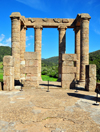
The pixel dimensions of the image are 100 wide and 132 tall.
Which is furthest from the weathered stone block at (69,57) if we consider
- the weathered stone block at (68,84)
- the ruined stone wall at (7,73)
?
the ruined stone wall at (7,73)

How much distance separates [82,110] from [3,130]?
3.44 m

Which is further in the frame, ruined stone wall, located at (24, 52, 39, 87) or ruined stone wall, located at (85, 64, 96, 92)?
ruined stone wall, located at (24, 52, 39, 87)

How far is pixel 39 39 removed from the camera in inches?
805

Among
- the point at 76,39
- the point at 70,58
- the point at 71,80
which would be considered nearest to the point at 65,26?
the point at 76,39

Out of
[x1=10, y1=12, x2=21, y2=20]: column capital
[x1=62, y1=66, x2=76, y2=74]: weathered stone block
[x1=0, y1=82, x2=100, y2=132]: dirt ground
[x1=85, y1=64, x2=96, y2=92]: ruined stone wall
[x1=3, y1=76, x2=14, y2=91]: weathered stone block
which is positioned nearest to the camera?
[x1=0, y1=82, x2=100, y2=132]: dirt ground

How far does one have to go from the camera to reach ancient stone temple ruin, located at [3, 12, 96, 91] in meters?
11.0

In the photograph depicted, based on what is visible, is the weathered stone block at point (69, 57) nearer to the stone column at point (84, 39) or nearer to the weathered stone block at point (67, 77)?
the weathered stone block at point (67, 77)

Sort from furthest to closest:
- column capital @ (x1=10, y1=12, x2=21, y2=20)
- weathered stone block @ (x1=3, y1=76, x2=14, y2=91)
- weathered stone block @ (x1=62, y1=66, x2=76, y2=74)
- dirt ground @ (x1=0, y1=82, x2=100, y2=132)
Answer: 1. column capital @ (x1=10, y1=12, x2=21, y2=20)
2. weathered stone block @ (x1=62, y1=66, x2=76, y2=74)
3. weathered stone block @ (x1=3, y1=76, x2=14, y2=91)
4. dirt ground @ (x1=0, y1=82, x2=100, y2=132)

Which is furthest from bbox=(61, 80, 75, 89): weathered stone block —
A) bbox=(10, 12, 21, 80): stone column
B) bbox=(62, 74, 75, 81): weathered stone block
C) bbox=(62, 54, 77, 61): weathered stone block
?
bbox=(10, 12, 21, 80): stone column

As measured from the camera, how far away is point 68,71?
40.1 feet

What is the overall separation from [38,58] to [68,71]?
3.21 metres

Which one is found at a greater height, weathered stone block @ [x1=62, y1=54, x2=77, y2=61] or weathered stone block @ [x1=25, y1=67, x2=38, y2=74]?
weathered stone block @ [x1=62, y1=54, x2=77, y2=61]

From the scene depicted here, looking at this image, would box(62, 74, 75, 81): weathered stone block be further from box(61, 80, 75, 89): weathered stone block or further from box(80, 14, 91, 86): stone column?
box(80, 14, 91, 86): stone column

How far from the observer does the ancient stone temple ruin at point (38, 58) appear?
11.0 m
